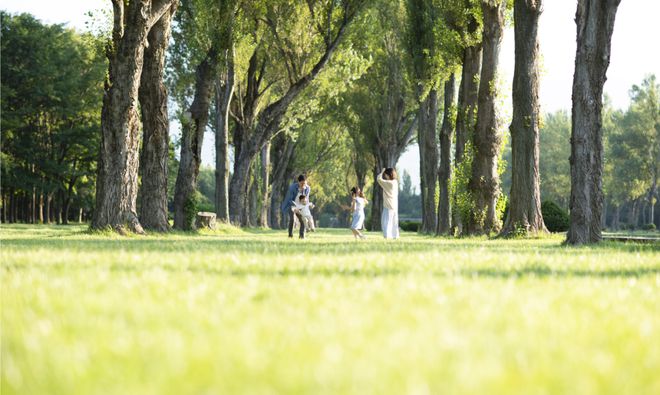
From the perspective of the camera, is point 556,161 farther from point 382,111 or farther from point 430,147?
point 430,147

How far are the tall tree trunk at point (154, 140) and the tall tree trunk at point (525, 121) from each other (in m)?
11.2

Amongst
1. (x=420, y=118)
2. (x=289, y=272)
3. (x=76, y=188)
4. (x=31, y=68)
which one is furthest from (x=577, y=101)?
(x=76, y=188)

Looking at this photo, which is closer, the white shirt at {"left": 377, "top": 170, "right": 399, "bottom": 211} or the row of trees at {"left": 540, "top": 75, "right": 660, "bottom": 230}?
the white shirt at {"left": 377, "top": 170, "right": 399, "bottom": 211}

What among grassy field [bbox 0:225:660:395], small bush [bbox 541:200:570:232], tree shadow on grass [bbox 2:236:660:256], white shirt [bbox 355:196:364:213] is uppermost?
white shirt [bbox 355:196:364:213]

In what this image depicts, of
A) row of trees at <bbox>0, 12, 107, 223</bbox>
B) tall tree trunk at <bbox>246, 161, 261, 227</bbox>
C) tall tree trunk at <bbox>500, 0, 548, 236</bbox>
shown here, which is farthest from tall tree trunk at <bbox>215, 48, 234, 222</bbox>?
row of trees at <bbox>0, 12, 107, 223</bbox>

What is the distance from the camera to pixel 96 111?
218ft

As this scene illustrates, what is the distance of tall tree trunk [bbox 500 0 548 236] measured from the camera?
24.0 metres

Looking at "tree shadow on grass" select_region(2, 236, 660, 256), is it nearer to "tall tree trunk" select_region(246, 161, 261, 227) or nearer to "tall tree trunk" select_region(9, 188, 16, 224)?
"tall tree trunk" select_region(246, 161, 261, 227)

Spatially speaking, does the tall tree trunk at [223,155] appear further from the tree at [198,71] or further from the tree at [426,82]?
the tree at [426,82]

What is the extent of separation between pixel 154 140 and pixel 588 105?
47.2 feet

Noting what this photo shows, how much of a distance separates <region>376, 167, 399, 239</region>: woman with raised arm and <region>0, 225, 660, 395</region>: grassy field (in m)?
16.1

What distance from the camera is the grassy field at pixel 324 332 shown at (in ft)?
10.9

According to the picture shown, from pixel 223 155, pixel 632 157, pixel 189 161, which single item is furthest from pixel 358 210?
pixel 632 157

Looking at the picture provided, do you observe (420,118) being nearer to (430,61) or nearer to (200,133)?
(430,61)
